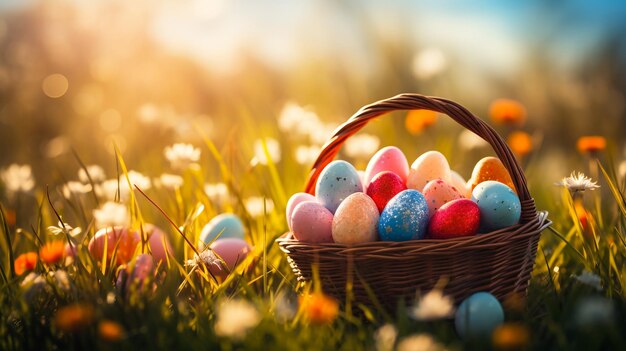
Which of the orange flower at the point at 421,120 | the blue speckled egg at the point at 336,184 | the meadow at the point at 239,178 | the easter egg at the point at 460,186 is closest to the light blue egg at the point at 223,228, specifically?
the meadow at the point at 239,178

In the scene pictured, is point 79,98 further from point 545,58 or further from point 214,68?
point 545,58

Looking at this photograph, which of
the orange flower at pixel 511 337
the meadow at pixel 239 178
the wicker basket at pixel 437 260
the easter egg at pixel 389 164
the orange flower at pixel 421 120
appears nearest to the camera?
the orange flower at pixel 511 337

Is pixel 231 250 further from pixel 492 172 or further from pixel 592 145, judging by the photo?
pixel 592 145

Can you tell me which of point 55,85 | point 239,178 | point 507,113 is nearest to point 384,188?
point 507,113

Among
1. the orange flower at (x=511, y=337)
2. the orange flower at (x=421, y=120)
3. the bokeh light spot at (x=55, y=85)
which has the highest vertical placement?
the bokeh light spot at (x=55, y=85)

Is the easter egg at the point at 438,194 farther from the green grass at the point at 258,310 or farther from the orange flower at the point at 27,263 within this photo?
the orange flower at the point at 27,263

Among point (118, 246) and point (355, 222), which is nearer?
point (355, 222)

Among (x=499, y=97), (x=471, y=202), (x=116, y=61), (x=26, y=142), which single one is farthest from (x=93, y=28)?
(x=471, y=202)
